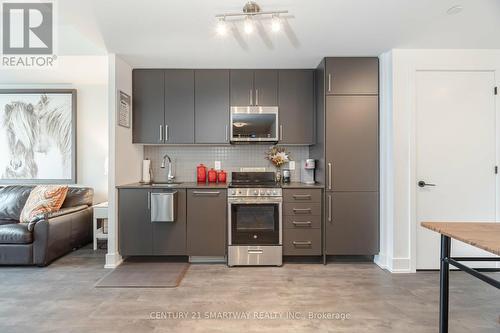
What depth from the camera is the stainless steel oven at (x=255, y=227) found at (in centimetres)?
310

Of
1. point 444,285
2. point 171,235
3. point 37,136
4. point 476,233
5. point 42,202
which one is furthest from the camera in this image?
point 37,136

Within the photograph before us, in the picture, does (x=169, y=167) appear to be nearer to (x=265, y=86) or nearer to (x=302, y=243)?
(x=265, y=86)

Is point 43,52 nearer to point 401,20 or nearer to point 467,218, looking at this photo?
point 401,20

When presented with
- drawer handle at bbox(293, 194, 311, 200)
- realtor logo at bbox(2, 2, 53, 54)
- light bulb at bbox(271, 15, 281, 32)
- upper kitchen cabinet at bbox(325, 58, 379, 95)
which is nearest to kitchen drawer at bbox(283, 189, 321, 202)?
drawer handle at bbox(293, 194, 311, 200)

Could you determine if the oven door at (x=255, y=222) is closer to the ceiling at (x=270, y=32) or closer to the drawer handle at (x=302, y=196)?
the drawer handle at (x=302, y=196)

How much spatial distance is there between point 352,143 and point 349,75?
80 centimetres

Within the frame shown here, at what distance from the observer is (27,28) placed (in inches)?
103

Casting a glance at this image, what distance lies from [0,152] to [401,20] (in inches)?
221

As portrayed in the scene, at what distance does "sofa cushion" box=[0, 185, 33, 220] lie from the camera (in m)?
3.44

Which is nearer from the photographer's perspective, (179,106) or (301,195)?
(301,195)

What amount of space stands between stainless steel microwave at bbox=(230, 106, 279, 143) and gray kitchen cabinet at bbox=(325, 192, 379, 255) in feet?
3.57

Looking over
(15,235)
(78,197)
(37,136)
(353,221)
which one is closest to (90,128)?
(37,136)

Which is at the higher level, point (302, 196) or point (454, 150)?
point (454, 150)

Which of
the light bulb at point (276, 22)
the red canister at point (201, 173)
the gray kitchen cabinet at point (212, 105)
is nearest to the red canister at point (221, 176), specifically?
the red canister at point (201, 173)
